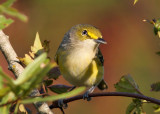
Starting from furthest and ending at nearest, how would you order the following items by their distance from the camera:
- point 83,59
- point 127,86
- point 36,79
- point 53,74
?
point 83,59
point 53,74
point 127,86
point 36,79

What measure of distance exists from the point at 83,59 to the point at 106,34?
2158mm

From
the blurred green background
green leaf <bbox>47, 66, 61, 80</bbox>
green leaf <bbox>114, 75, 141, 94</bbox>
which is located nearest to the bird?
green leaf <bbox>47, 66, 61, 80</bbox>

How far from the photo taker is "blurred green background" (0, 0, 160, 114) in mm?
4766

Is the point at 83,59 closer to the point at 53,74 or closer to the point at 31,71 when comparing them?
the point at 53,74

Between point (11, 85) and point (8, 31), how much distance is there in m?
4.36

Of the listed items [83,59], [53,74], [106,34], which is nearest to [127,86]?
[53,74]

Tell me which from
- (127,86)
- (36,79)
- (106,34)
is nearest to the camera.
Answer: (36,79)

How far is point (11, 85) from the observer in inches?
25.7

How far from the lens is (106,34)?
197 inches

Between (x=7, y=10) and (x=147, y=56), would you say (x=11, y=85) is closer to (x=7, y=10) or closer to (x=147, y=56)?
(x=7, y=10)

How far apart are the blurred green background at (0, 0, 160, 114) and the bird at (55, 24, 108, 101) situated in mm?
1539

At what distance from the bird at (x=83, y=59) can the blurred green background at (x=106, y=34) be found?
1.54 metres

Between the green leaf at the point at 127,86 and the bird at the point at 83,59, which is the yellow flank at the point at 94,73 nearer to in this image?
the bird at the point at 83,59

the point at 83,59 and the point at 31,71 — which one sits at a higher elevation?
the point at 31,71
